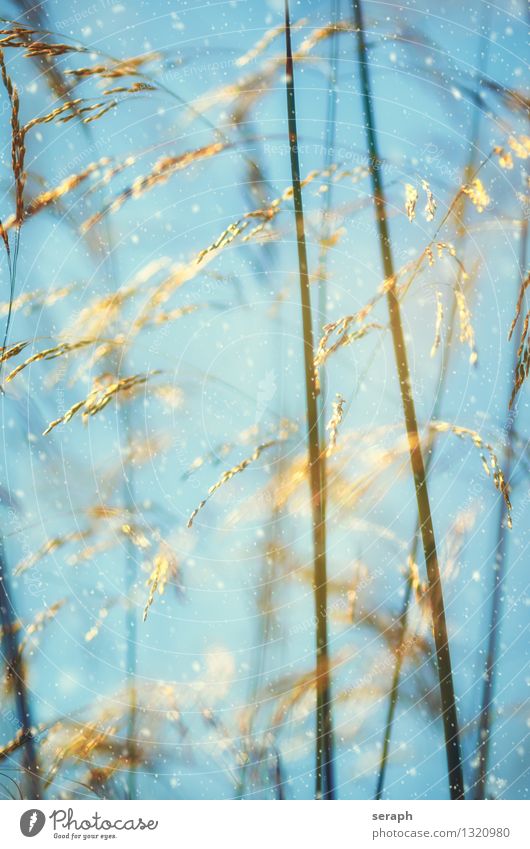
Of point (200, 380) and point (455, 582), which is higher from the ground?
point (200, 380)

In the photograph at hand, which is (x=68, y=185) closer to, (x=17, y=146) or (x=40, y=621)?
(x=17, y=146)

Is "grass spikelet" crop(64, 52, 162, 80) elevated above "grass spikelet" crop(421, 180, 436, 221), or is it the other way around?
"grass spikelet" crop(64, 52, 162, 80)

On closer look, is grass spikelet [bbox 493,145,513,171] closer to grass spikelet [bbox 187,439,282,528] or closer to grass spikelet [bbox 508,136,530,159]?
grass spikelet [bbox 508,136,530,159]

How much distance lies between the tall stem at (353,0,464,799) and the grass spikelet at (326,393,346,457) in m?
0.05

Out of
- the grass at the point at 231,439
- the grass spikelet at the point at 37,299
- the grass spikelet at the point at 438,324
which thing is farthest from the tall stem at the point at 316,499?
the grass spikelet at the point at 37,299

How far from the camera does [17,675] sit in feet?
1.88

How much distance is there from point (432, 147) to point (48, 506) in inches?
18.0

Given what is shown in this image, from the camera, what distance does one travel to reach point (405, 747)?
551 mm

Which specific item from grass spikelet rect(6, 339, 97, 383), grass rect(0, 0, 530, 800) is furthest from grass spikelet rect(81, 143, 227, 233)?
grass spikelet rect(6, 339, 97, 383)

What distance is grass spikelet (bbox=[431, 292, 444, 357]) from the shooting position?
57 centimetres

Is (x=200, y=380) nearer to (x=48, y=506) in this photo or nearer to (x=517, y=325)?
(x=48, y=506)
